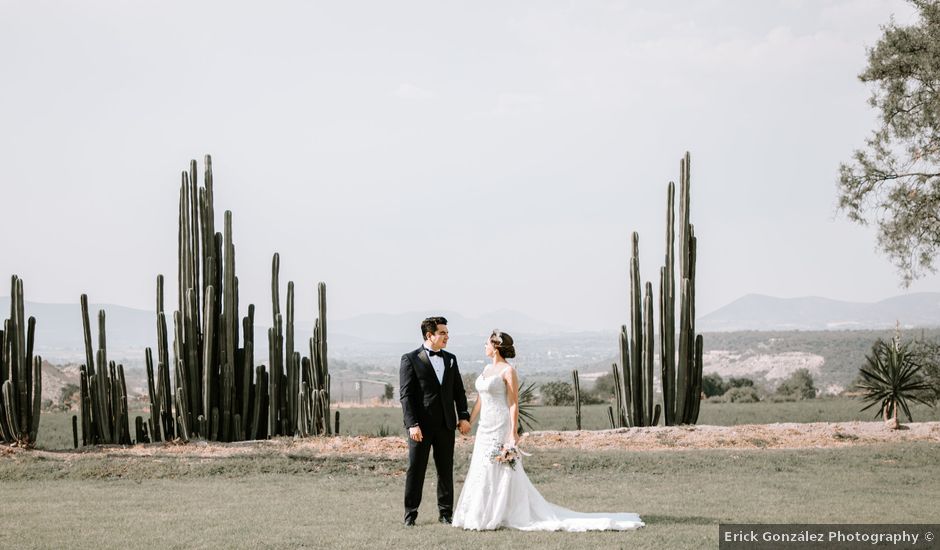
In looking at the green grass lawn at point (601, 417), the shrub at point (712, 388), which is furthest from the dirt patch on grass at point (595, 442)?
the shrub at point (712, 388)

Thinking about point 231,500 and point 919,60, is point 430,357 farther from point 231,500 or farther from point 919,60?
point 919,60

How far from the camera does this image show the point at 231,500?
36.5 ft

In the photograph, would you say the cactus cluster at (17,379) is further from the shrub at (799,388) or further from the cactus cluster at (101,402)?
the shrub at (799,388)

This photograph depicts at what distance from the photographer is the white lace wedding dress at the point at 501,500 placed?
8664 mm

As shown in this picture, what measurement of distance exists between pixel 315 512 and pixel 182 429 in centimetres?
816

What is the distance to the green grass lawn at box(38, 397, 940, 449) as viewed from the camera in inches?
884

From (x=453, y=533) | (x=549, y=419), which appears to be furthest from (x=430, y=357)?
(x=549, y=419)

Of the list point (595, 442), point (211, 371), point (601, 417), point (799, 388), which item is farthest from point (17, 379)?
point (799, 388)

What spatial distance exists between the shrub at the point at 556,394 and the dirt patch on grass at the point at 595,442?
57.3ft

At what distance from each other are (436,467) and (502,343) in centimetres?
122

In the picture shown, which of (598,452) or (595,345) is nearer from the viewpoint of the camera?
(598,452)

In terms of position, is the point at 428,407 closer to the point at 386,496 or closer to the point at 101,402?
the point at 386,496

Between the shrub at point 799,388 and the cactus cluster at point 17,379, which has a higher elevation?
the cactus cluster at point 17,379

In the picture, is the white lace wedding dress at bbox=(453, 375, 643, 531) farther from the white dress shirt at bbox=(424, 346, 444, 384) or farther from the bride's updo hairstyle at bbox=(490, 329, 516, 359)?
the white dress shirt at bbox=(424, 346, 444, 384)
